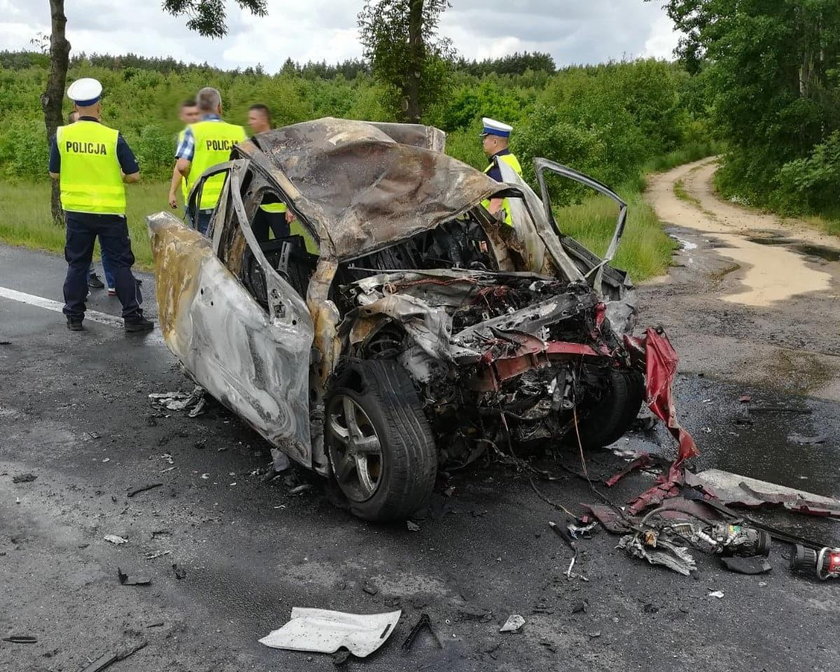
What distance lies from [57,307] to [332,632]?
6.20 metres

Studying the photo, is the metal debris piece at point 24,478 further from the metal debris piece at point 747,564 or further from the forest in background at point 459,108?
the forest in background at point 459,108

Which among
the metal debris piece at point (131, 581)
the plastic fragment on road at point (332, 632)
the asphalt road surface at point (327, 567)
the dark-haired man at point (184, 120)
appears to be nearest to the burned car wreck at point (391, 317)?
the asphalt road surface at point (327, 567)

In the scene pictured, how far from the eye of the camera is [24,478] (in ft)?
14.3

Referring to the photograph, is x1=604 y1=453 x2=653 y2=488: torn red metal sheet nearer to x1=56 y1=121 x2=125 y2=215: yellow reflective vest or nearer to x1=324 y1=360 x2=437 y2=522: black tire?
x1=324 y1=360 x2=437 y2=522: black tire

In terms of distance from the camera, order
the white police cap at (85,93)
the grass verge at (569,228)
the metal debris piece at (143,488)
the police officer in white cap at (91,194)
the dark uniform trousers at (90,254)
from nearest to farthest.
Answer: the metal debris piece at (143,488)
the white police cap at (85,93)
the police officer in white cap at (91,194)
the dark uniform trousers at (90,254)
the grass verge at (569,228)

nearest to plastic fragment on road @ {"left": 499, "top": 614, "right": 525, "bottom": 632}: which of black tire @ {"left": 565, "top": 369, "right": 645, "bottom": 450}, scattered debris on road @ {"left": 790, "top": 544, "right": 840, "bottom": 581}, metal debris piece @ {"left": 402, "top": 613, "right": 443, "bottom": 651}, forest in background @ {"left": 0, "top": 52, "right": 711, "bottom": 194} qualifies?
metal debris piece @ {"left": 402, "top": 613, "right": 443, "bottom": 651}

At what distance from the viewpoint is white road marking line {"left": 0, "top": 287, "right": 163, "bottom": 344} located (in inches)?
281

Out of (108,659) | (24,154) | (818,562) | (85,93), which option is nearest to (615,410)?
(818,562)

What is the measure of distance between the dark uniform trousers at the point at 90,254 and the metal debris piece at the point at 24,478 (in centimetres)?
294

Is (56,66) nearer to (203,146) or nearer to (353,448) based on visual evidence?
(203,146)

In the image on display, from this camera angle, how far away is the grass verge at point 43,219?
11375 millimetres

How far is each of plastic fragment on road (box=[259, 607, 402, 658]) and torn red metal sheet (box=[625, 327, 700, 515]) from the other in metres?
1.55

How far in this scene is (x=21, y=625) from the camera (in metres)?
3.04

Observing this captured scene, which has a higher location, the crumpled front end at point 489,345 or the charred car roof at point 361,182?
the charred car roof at point 361,182
